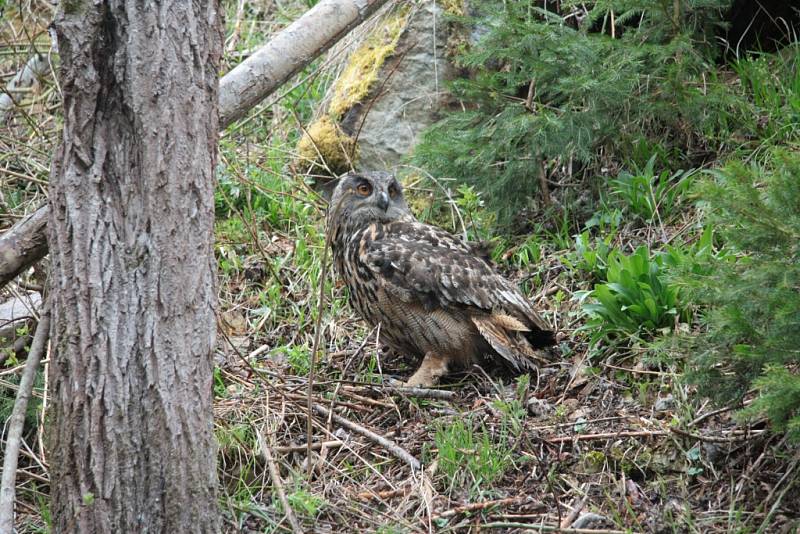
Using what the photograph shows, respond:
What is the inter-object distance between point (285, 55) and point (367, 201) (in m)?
1.35

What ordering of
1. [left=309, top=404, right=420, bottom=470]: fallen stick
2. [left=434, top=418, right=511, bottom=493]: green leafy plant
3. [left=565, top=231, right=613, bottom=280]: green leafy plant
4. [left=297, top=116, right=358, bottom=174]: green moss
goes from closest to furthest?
[left=434, top=418, right=511, bottom=493]: green leafy plant
[left=309, top=404, right=420, bottom=470]: fallen stick
[left=565, top=231, right=613, bottom=280]: green leafy plant
[left=297, top=116, right=358, bottom=174]: green moss

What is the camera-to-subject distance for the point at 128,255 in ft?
9.39

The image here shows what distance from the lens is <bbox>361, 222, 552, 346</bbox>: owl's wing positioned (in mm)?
4668

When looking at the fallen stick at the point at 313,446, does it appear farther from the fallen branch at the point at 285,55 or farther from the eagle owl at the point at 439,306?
the fallen branch at the point at 285,55

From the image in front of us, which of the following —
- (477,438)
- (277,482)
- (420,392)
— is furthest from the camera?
(420,392)

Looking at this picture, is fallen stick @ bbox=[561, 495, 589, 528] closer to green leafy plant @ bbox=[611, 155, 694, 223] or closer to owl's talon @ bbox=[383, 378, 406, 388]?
owl's talon @ bbox=[383, 378, 406, 388]

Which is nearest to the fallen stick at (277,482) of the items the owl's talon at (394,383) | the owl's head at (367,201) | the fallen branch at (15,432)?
the owl's talon at (394,383)

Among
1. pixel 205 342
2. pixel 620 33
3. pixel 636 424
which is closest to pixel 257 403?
pixel 205 342

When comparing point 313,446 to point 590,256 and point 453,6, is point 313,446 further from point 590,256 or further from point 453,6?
point 453,6

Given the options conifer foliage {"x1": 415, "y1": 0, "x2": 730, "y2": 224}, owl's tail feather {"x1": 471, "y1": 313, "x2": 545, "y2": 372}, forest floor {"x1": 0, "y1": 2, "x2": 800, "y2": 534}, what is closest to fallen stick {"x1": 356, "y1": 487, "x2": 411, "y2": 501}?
forest floor {"x1": 0, "y1": 2, "x2": 800, "y2": 534}

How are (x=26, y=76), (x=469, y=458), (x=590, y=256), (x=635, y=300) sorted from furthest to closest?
(x=26, y=76)
(x=590, y=256)
(x=635, y=300)
(x=469, y=458)

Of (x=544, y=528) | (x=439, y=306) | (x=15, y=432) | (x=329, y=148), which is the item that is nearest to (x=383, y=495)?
(x=544, y=528)

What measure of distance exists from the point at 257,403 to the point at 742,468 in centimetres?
224

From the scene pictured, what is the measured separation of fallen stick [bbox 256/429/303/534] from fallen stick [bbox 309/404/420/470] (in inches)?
16.4
